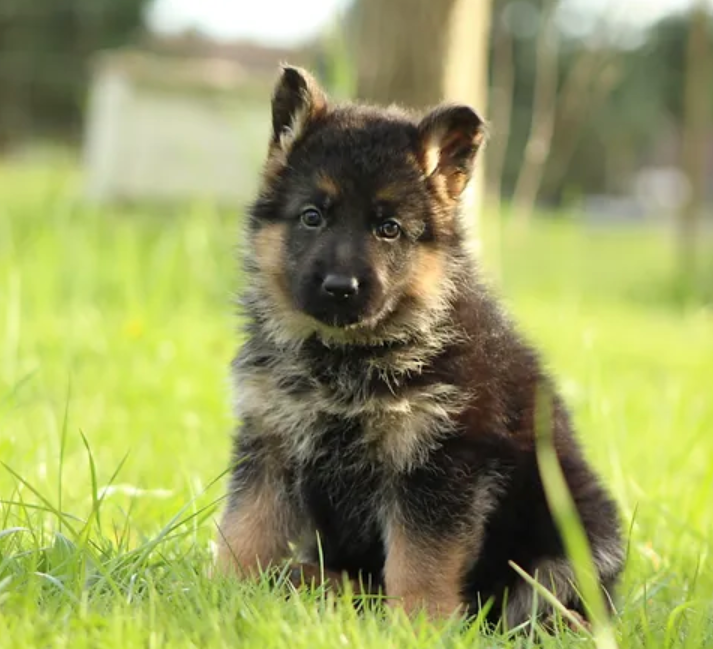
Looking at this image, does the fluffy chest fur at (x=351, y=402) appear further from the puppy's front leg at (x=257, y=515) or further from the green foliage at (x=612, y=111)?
the green foliage at (x=612, y=111)

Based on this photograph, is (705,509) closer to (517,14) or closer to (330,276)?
(330,276)

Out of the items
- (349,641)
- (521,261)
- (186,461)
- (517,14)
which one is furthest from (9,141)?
(349,641)

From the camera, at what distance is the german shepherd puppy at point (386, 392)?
10.6 ft

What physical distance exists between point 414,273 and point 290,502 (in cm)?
87

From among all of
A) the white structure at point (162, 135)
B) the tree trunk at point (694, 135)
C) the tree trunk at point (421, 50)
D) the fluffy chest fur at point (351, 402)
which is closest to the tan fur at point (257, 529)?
the fluffy chest fur at point (351, 402)

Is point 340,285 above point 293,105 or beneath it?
beneath

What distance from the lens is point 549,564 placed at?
11.1ft

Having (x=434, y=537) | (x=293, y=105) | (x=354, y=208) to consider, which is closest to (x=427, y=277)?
(x=354, y=208)

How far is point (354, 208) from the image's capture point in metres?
3.50

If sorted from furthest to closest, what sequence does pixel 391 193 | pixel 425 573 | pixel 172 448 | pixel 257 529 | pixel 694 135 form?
pixel 694 135 → pixel 172 448 → pixel 391 193 → pixel 257 529 → pixel 425 573

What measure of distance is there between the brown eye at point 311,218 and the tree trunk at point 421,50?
13.6 feet

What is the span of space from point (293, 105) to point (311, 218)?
1.52 feet

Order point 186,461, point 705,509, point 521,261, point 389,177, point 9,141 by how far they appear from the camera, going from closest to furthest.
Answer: point 389,177 < point 705,509 < point 186,461 < point 521,261 < point 9,141

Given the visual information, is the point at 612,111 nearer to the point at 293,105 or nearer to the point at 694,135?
the point at 694,135
